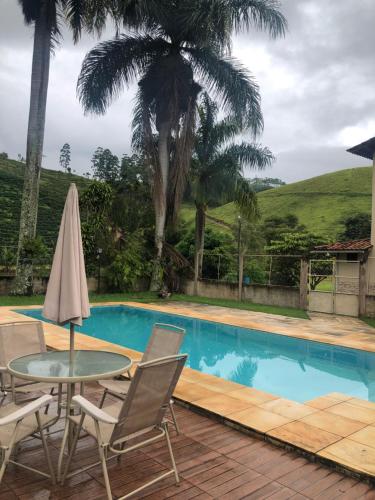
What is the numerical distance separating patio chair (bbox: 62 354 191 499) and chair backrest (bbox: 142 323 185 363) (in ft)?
3.15

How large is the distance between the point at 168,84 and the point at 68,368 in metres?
15.1

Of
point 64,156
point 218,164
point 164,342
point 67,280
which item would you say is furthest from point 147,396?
point 64,156

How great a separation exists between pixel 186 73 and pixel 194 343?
11.8 metres

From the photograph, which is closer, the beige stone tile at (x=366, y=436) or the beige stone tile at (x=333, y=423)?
the beige stone tile at (x=366, y=436)

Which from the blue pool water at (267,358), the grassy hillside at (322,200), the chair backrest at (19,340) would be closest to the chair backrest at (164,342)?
the chair backrest at (19,340)

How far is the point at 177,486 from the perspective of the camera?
2.79 meters

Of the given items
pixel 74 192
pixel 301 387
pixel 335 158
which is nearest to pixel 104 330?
pixel 301 387

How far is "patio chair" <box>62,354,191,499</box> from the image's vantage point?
8.46 feet

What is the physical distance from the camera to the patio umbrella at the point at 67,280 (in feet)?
10.7

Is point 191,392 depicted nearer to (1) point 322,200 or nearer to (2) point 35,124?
(2) point 35,124

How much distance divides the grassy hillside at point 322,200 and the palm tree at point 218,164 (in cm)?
2165

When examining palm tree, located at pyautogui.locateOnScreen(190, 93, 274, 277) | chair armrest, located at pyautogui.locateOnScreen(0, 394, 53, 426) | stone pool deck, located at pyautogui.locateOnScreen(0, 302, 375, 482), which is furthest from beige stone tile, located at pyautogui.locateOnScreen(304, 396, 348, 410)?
palm tree, located at pyautogui.locateOnScreen(190, 93, 274, 277)

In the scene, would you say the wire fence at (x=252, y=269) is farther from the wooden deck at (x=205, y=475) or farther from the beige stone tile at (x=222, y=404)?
the wooden deck at (x=205, y=475)

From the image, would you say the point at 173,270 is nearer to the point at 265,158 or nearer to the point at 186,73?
the point at 265,158
